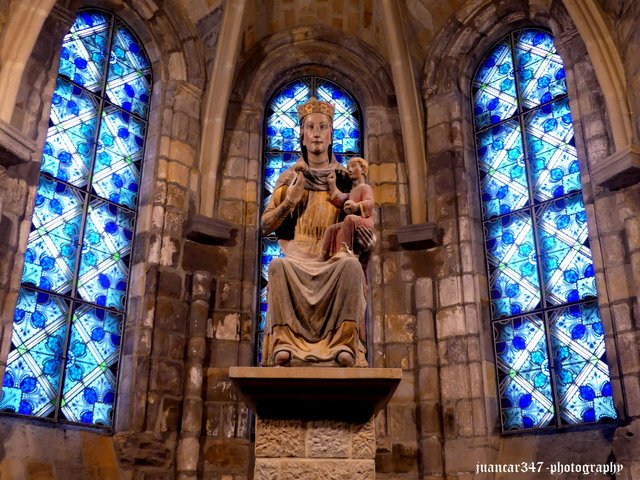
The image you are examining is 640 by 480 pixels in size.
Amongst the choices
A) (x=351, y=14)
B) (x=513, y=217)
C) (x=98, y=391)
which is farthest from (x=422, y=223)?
(x=98, y=391)

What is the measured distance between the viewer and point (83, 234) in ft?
22.3

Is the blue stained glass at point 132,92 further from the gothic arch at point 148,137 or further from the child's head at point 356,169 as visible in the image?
the child's head at point 356,169

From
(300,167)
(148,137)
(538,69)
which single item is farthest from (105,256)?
(538,69)

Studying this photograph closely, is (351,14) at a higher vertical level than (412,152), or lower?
higher

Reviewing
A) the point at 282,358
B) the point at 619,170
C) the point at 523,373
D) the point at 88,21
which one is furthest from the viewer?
the point at 88,21

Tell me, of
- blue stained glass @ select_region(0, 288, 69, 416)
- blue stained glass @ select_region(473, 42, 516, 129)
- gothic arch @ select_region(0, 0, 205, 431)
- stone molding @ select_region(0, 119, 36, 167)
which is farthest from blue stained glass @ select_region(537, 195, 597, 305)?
stone molding @ select_region(0, 119, 36, 167)

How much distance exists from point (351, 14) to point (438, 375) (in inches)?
167

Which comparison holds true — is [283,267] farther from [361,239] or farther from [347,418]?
[347,418]

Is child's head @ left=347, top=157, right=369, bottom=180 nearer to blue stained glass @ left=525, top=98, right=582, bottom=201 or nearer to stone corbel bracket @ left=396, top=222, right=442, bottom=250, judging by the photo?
stone corbel bracket @ left=396, top=222, right=442, bottom=250

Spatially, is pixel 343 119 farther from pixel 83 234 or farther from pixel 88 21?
pixel 83 234

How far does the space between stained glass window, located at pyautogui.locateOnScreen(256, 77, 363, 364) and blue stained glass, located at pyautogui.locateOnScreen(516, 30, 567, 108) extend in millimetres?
1816

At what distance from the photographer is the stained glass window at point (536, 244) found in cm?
644

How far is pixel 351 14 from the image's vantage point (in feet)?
28.6

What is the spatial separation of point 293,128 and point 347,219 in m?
3.96
